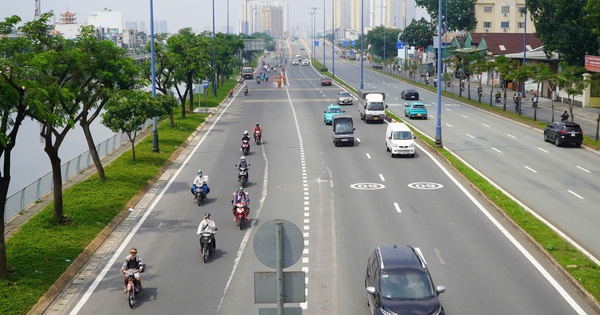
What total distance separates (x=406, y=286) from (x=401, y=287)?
4.7 inches

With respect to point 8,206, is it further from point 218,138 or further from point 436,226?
point 218,138

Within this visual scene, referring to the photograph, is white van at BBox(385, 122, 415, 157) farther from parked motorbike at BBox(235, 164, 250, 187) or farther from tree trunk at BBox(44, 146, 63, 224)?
tree trunk at BBox(44, 146, 63, 224)

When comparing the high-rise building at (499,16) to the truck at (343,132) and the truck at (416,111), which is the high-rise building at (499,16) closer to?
the truck at (416,111)

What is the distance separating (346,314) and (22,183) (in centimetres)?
3795

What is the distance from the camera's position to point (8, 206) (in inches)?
1061

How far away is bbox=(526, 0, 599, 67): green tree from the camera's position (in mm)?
67125

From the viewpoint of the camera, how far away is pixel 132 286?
18797 millimetres

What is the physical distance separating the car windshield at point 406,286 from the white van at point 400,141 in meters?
25.3

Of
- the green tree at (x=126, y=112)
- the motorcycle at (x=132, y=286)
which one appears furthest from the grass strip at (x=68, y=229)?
the motorcycle at (x=132, y=286)

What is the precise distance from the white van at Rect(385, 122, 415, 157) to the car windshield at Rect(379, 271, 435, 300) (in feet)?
82.9

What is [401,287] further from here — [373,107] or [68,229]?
[373,107]

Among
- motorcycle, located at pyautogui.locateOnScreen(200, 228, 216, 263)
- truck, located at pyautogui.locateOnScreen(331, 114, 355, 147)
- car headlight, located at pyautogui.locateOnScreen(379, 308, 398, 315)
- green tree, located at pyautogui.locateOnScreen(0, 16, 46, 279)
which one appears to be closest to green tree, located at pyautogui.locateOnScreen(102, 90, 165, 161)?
truck, located at pyautogui.locateOnScreen(331, 114, 355, 147)

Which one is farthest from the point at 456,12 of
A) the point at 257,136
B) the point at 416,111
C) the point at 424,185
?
the point at 424,185

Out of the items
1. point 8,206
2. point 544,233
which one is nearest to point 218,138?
point 8,206
